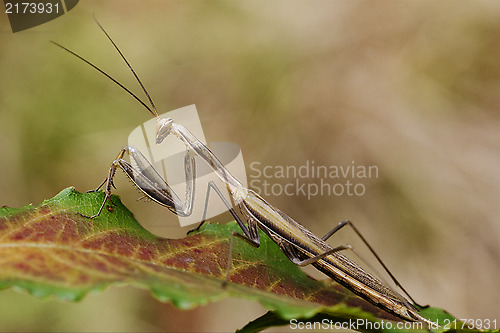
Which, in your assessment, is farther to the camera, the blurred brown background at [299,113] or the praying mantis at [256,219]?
the blurred brown background at [299,113]

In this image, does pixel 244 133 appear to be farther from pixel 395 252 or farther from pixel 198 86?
pixel 395 252

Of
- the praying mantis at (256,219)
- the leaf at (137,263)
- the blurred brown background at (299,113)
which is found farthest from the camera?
the blurred brown background at (299,113)

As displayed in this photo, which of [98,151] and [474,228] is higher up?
[98,151]

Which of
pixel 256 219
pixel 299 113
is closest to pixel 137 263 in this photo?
pixel 256 219

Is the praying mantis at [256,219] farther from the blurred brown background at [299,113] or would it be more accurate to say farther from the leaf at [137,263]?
the blurred brown background at [299,113]

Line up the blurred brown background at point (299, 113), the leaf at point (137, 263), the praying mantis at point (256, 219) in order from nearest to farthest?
the leaf at point (137, 263) < the praying mantis at point (256, 219) < the blurred brown background at point (299, 113)

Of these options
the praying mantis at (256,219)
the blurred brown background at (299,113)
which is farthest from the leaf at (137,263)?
the blurred brown background at (299,113)

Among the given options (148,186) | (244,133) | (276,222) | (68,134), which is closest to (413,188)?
(244,133)
